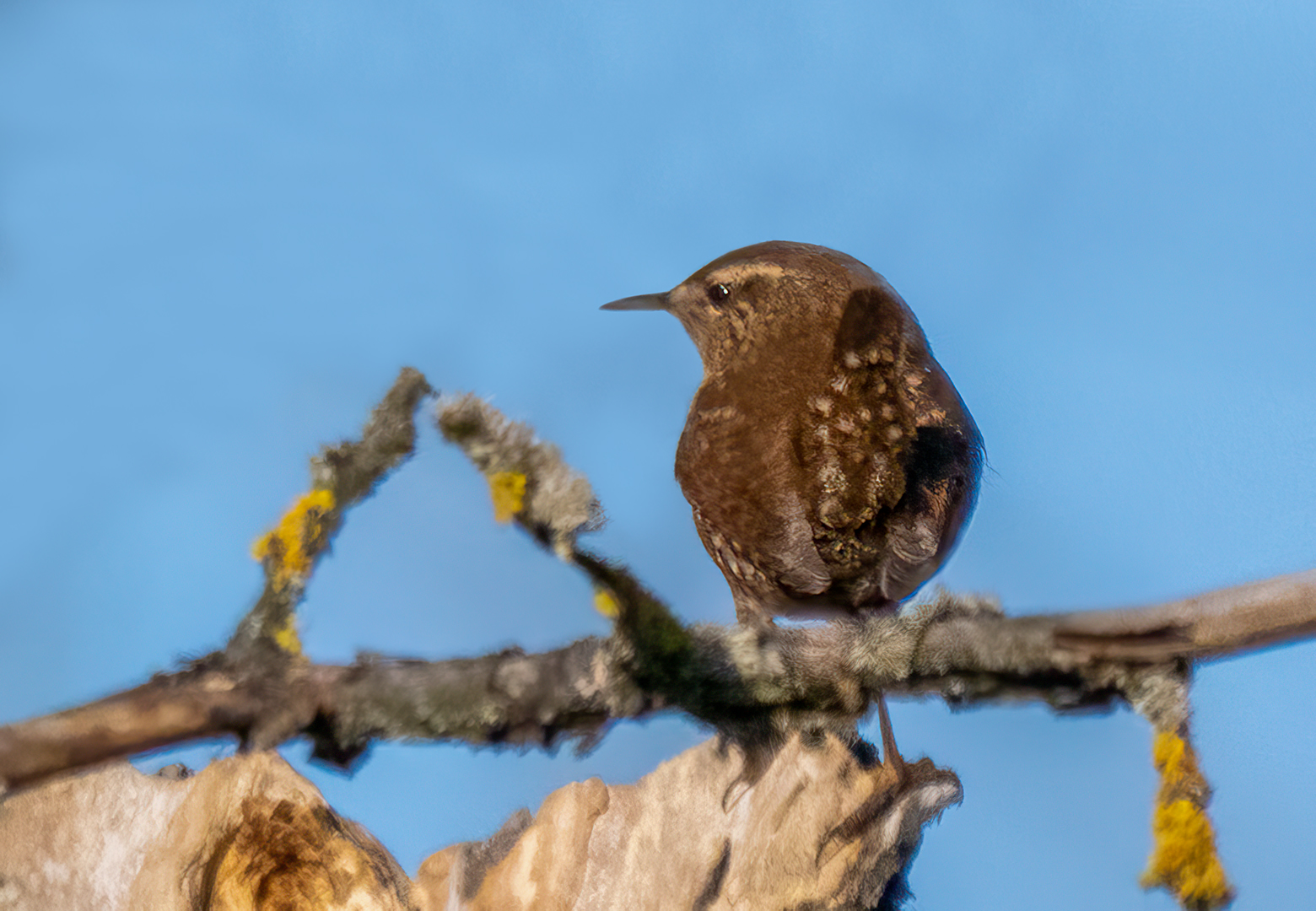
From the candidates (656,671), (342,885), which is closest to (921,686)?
(656,671)

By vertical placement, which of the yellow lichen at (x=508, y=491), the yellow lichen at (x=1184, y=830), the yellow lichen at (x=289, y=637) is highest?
the yellow lichen at (x=508, y=491)

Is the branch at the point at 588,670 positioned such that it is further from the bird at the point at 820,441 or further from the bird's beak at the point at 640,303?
the bird's beak at the point at 640,303

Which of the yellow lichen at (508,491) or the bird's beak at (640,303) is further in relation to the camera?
the bird's beak at (640,303)

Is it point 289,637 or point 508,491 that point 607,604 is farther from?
point 289,637

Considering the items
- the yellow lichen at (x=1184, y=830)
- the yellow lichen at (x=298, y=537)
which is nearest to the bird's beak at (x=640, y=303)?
the yellow lichen at (x=298, y=537)

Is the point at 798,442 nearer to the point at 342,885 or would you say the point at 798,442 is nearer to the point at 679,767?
the point at 679,767

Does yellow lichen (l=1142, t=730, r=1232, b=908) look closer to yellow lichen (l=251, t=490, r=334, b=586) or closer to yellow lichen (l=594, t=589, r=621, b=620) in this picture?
yellow lichen (l=594, t=589, r=621, b=620)

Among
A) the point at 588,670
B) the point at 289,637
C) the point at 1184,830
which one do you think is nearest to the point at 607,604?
the point at 588,670
